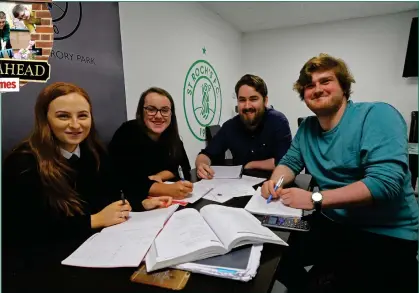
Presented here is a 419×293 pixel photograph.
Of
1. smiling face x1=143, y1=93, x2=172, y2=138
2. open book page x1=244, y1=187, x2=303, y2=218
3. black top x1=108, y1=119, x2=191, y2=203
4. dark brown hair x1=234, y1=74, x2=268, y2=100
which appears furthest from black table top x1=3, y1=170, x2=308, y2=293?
dark brown hair x1=234, y1=74, x2=268, y2=100

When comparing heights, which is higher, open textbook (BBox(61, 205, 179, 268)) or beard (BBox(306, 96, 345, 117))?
beard (BBox(306, 96, 345, 117))

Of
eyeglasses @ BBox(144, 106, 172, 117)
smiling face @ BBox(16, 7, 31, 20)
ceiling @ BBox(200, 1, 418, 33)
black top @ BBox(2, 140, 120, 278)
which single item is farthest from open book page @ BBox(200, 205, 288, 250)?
ceiling @ BBox(200, 1, 418, 33)

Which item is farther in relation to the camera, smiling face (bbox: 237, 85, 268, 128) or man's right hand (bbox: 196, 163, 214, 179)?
smiling face (bbox: 237, 85, 268, 128)

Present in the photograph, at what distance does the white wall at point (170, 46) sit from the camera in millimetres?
1882

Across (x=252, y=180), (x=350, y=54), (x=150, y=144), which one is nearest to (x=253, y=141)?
(x=252, y=180)

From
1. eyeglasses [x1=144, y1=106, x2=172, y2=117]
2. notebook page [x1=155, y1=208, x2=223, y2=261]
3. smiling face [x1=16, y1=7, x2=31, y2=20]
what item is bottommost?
notebook page [x1=155, y1=208, x2=223, y2=261]


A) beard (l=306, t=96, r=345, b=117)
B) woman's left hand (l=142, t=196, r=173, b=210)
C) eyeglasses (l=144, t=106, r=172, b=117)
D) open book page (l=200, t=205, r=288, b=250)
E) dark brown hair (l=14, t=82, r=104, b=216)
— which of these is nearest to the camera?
open book page (l=200, t=205, r=288, b=250)

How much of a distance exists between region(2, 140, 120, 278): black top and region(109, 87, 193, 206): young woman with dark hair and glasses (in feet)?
1.40

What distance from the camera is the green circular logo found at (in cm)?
266

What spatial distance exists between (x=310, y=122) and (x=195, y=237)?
887mm

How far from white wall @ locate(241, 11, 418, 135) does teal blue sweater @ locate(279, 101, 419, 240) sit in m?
2.58

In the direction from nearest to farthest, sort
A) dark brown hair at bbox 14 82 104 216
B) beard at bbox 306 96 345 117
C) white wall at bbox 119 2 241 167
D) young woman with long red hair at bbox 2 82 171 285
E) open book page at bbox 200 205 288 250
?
1. open book page at bbox 200 205 288 250
2. young woman with long red hair at bbox 2 82 171 285
3. dark brown hair at bbox 14 82 104 216
4. beard at bbox 306 96 345 117
5. white wall at bbox 119 2 241 167

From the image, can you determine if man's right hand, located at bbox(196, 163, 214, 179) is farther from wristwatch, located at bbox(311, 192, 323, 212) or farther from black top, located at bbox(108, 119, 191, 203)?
wristwatch, located at bbox(311, 192, 323, 212)

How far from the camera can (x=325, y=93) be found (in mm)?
1150
